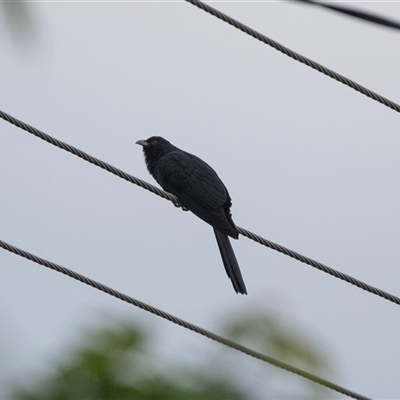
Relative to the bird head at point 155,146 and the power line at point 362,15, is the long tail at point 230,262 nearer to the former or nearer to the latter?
the bird head at point 155,146

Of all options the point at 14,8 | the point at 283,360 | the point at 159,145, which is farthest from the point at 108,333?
the point at 159,145

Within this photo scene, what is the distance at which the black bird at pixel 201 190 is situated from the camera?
6.81m

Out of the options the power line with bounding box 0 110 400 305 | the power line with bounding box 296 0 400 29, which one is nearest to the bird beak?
the power line with bounding box 0 110 400 305

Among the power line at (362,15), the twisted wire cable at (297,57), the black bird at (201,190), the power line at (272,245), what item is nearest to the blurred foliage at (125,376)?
the power line at (362,15)

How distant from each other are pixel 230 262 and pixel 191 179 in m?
1.00

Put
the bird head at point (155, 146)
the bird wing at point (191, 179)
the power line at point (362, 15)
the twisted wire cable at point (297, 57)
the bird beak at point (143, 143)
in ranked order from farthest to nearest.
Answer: the bird beak at point (143, 143), the bird head at point (155, 146), the bird wing at point (191, 179), the twisted wire cable at point (297, 57), the power line at point (362, 15)

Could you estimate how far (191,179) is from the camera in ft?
24.2

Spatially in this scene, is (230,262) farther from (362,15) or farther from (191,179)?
(362,15)

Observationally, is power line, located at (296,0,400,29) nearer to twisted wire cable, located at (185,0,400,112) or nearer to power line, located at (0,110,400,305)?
twisted wire cable, located at (185,0,400,112)

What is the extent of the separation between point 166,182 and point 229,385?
6318 mm

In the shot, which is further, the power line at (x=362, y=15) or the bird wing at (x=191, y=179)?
the bird wing at (x=191, y=179)

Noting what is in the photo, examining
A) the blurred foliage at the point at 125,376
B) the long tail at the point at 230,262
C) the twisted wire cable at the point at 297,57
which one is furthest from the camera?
the long tail at the point at 230,262

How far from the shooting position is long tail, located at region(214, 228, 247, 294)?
6.75 m

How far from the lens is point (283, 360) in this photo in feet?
4.79
